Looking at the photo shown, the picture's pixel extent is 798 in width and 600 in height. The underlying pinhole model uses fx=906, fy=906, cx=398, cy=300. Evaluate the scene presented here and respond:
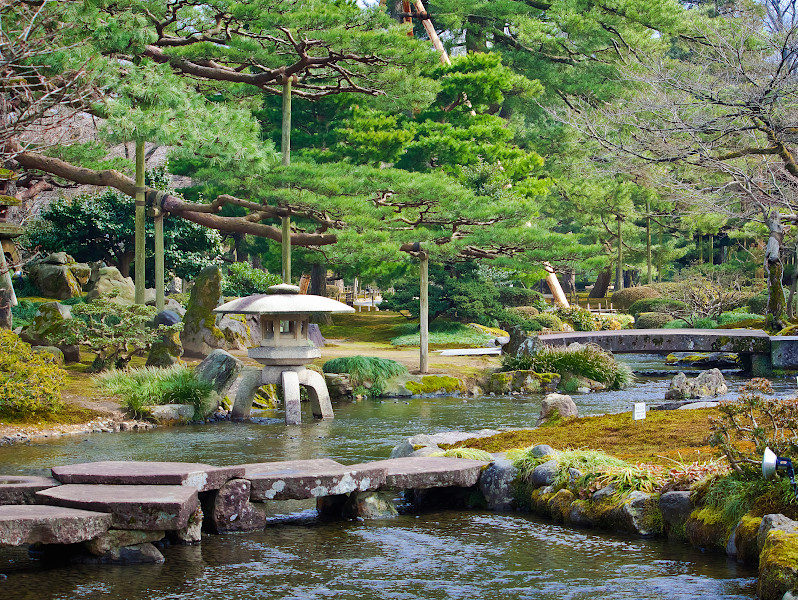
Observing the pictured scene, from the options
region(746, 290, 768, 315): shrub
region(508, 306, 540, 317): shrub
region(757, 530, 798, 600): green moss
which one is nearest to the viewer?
region(757, 530, 798, 600): green moss

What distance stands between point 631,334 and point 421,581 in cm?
1914

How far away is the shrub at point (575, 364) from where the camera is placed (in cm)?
1984

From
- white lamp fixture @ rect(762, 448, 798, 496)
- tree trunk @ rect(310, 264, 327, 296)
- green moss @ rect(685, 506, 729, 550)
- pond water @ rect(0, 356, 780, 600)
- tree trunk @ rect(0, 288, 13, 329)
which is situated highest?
tree trunk @ rect(310, 264, 327, 296)

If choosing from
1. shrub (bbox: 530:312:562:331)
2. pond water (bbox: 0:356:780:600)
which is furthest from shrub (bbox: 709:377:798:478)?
shrub (bbox: 530:312:562:331)

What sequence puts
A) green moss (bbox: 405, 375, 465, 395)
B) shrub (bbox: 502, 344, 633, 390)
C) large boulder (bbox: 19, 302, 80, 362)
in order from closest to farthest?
large boulder (bbox: 19, 302, 80, 362)
green moss (bbox: 405, 375, 465, 395)
shrub (bbox: 502, 344, 633, 390)

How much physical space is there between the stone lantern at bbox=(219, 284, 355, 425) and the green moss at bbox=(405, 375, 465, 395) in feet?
12.5

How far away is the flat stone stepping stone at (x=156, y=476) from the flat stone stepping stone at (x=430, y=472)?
4.22 feet

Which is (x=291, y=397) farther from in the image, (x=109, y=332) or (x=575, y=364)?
(x=575, y=364)

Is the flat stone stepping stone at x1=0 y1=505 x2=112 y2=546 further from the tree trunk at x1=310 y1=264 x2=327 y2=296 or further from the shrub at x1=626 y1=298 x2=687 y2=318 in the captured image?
the shrub at x1=626 y1=298 x2=687 y2=318

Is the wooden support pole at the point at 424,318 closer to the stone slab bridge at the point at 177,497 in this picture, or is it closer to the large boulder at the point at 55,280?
A: the stone slab bridge at the point at 177,497

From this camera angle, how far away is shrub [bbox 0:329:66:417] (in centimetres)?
1313

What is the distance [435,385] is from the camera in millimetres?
19234

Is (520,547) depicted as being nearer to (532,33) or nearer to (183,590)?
(183,590)

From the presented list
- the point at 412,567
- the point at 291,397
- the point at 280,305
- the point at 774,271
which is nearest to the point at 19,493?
the point at 412,567
